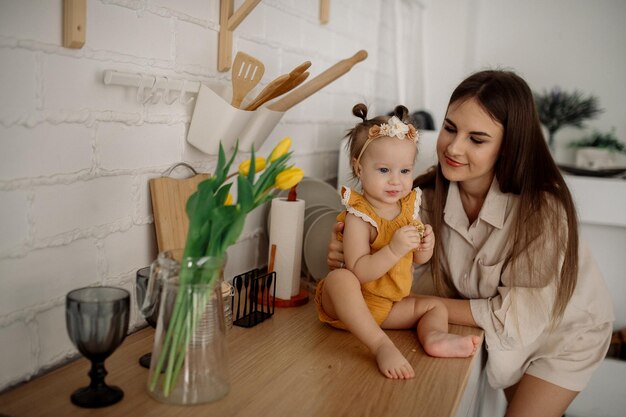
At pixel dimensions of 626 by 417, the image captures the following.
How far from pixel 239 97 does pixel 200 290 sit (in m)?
0.55

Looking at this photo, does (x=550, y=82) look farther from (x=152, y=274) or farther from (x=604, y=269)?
(x=152, y=274)

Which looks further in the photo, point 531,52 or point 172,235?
point 531,52

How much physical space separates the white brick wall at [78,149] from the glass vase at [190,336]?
0.22m

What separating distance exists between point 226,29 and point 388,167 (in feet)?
1.60

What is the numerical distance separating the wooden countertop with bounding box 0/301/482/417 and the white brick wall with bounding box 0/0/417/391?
87 mm

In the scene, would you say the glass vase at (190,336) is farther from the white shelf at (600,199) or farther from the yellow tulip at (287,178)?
the white shelf at (600,199)

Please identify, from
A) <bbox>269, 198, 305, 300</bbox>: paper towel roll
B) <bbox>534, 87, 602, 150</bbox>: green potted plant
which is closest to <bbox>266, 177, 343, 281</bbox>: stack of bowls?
<bbox>269, 198, 305, 300</bbox>: paper towel roll

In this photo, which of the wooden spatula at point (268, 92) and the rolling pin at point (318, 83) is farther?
the rolling pin at point (318, 83)

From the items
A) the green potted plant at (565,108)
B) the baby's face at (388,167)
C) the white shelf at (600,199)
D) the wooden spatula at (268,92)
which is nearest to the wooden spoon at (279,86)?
the wooden spatula at (268,92)

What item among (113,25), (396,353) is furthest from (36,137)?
(396,353)

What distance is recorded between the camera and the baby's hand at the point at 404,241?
122 cm

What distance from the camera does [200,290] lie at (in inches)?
35.9

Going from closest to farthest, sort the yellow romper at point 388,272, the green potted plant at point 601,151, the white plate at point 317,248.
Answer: the yellow romper at point 388,272 → the white plate at point 317,248 → the green potted plant at point 601,151

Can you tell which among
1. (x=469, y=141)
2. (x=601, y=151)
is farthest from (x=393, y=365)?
(x=601, y=151)
